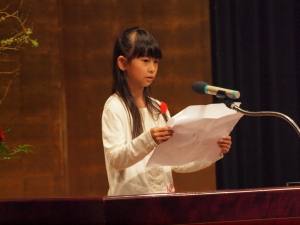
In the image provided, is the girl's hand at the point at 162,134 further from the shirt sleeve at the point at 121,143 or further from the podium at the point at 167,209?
the podium at the point at 167,209

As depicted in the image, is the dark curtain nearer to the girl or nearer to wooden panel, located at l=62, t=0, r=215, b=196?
wooden panel, located at l=62, t=0, r=215, b=196

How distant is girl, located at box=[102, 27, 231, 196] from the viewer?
177 cm

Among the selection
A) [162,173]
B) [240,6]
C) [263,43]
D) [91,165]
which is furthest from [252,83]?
[162,173]

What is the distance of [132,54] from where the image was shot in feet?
Answer: 6.45

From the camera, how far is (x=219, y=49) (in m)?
3.69

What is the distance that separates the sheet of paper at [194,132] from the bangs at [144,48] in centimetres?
43

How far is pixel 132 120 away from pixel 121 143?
15 centimetres

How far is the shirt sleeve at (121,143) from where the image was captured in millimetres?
1621

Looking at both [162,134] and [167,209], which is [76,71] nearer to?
[162,134]

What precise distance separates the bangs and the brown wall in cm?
195

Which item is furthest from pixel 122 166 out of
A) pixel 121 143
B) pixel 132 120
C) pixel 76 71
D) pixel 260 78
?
pixel 76 71

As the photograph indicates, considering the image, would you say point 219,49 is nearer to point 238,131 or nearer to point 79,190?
point 238,131

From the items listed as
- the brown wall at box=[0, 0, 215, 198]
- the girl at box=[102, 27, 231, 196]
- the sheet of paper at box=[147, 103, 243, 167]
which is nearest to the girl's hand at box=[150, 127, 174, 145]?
the sheet of paper at box=[147, 103, 243, 167]

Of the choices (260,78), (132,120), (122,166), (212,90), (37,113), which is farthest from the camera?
(37,113)
